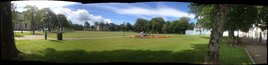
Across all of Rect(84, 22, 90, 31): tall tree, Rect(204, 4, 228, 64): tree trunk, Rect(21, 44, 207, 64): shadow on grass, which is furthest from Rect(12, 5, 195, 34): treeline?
Rect(204, 4, 228, 64): tree trunk

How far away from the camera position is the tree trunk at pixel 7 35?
2.95 meters

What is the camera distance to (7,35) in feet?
9.97

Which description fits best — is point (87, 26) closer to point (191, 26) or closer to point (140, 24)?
point (140, 24)

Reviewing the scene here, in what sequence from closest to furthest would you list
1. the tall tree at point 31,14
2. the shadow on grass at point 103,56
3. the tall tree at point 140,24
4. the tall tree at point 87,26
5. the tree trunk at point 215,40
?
1. the shadow on grass at point 103,56
2. the tall tree at point 31,14
3. the tall tree at point 140,24
4. the tall tree at point 87,26
5. the tree trunk at point 215,40

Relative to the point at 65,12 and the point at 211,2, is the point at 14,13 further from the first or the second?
the point at 211,2

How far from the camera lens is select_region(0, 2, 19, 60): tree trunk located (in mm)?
2953

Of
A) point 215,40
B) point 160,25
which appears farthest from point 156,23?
point 215,40

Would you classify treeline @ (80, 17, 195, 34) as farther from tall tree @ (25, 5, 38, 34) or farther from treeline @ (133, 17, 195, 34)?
tall tree @ (25, 5, 38, 34)

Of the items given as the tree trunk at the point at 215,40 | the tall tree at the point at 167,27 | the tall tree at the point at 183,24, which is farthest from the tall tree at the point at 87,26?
the tree trunk at the point at 215,40

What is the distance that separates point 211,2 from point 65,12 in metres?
1.16

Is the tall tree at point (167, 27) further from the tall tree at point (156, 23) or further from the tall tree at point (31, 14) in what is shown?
the tall tree at point (31, 14)

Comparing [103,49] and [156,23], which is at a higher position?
[156,23]

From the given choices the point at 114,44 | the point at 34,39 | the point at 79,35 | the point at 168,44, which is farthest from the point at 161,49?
the point at 34,39

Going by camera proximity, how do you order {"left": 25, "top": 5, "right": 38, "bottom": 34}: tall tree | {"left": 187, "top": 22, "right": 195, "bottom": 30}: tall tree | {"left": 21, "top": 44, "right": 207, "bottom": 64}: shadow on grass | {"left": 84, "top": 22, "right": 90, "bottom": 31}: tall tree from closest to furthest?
{"left": 21, "top": 44, "right": 207, "bottom": 64}: shadow on grass < {"left": 25, "top": 5, "right": 38, "bottom": 34}: tall tree < {"left": 84, "top": 22, "right": 90, "bottom": 31}: tall tree < {"left": 187, "top": 22, "right": 195, "bottom": 30}: tall tree
